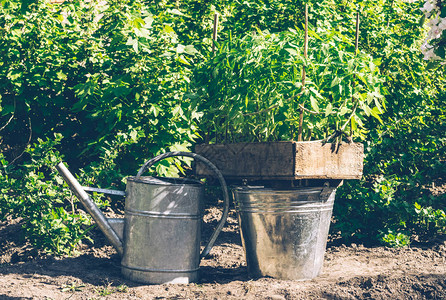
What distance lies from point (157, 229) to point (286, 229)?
70 centimetres

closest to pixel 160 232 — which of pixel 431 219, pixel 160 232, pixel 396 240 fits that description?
pixel 160 232

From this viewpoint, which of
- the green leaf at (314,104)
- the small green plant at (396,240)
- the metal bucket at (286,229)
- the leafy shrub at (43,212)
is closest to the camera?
the green leaf at (314,104)

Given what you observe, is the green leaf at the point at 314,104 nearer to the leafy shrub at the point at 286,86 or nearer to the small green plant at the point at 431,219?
the leafy shrub at the point at 286,86

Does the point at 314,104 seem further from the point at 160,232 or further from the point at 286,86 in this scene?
the point at 160,232

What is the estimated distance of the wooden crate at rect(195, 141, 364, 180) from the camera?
2756 millimetres

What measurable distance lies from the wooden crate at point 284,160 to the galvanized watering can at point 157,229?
24cm

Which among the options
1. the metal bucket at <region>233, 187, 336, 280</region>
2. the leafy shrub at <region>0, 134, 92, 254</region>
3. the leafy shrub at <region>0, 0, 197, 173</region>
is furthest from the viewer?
the leafy shrub at <region>0, 0, 197, 173</region>

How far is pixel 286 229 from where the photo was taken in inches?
113

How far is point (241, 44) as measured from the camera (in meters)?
3.03

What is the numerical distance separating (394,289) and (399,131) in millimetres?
1776

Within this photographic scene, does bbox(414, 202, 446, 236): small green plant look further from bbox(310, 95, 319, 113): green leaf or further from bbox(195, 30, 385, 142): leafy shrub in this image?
bbox(310, 95, 319, 113): green leaf

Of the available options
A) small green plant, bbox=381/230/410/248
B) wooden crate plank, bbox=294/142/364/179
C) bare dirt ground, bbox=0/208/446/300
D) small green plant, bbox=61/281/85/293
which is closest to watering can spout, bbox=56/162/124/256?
bare dirt ground, bbox=0/208/446/300

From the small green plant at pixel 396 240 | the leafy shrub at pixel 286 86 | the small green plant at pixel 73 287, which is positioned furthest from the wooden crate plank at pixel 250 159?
the small green plant at pixel 396 240

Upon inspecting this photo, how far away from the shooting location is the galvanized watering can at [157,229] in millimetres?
2889
